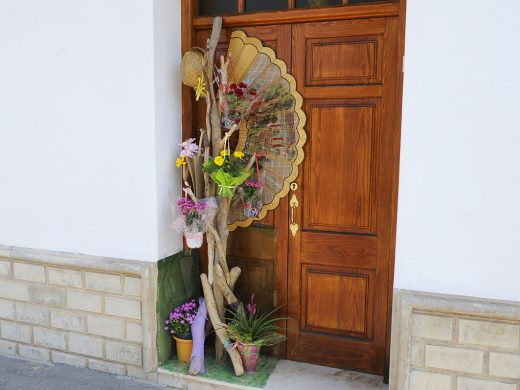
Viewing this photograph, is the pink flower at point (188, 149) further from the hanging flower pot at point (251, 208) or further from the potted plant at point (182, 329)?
the potted plant at point (182, 329)

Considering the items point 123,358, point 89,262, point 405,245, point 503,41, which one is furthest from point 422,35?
point 123,358

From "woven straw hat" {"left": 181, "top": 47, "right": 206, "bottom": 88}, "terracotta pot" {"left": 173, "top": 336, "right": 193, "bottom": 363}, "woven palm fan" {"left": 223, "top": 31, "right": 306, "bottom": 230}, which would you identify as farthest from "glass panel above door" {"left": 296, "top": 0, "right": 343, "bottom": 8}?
"terracotta pot" {"left": 173, "top": 336, "right": 193, "bottom": 363}

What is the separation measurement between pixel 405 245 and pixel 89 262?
1.92 metres

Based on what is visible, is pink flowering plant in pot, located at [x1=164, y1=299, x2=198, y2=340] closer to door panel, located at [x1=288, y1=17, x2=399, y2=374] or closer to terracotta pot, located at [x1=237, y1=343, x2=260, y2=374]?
terracotta pot, located at [x1=237, y1=343, x2=260, y2=374]

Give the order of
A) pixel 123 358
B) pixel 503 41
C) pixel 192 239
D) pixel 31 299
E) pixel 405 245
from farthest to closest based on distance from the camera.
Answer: pixel 31 299 → pixel 123 358 → pixel 192 239 → pixel 405 245 → pixel 503 41

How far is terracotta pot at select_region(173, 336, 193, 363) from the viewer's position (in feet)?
8.76

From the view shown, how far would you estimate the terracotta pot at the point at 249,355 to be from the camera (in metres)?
2.54

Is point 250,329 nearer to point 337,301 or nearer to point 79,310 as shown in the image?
point 337,301

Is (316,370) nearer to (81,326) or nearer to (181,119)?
(81,326)

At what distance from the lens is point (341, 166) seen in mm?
2590

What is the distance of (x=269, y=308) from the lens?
111 inches

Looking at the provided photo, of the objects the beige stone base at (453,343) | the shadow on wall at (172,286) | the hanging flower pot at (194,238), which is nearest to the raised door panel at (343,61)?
the hanging flower pot at (194,238)

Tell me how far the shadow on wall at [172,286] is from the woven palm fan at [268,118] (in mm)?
540

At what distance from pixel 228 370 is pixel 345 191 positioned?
1.31 m
